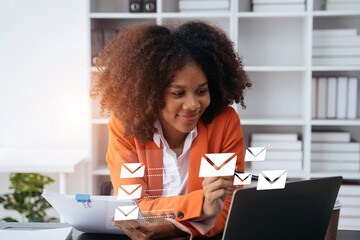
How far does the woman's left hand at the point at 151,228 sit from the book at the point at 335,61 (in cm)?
150

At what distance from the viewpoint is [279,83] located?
7.20 ft

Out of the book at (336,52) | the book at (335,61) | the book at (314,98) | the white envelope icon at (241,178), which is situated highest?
the book at (336,52)

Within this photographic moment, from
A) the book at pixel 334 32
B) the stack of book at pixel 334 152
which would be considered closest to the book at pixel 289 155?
the stack of book at pixel 334 152

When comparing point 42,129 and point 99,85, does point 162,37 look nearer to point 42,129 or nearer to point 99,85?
point 99,85

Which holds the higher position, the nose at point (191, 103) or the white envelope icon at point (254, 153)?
the nose at point (191, 103)

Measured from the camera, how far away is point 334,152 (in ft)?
6.63

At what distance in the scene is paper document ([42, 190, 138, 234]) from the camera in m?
0.73

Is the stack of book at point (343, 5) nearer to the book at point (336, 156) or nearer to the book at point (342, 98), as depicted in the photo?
the book at point (342, 98)

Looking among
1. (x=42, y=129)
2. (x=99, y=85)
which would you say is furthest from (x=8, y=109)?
(x=99, y=85)

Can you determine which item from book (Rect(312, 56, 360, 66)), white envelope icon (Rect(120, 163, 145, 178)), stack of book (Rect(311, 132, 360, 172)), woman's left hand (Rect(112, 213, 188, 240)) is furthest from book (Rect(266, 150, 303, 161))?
woman's left hand (Rect(112, 213, 188, 240))

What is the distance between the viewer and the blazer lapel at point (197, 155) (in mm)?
890

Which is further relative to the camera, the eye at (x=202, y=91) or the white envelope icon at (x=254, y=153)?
the eye at (x=202, y=91)

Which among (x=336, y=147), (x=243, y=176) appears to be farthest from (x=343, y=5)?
(x=243, y=176)

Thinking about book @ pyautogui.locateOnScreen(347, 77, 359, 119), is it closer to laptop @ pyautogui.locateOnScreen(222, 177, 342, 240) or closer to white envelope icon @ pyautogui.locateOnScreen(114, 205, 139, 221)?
laptop @ pyautogui.locateOnScreen(222, 177, 342, 240)
